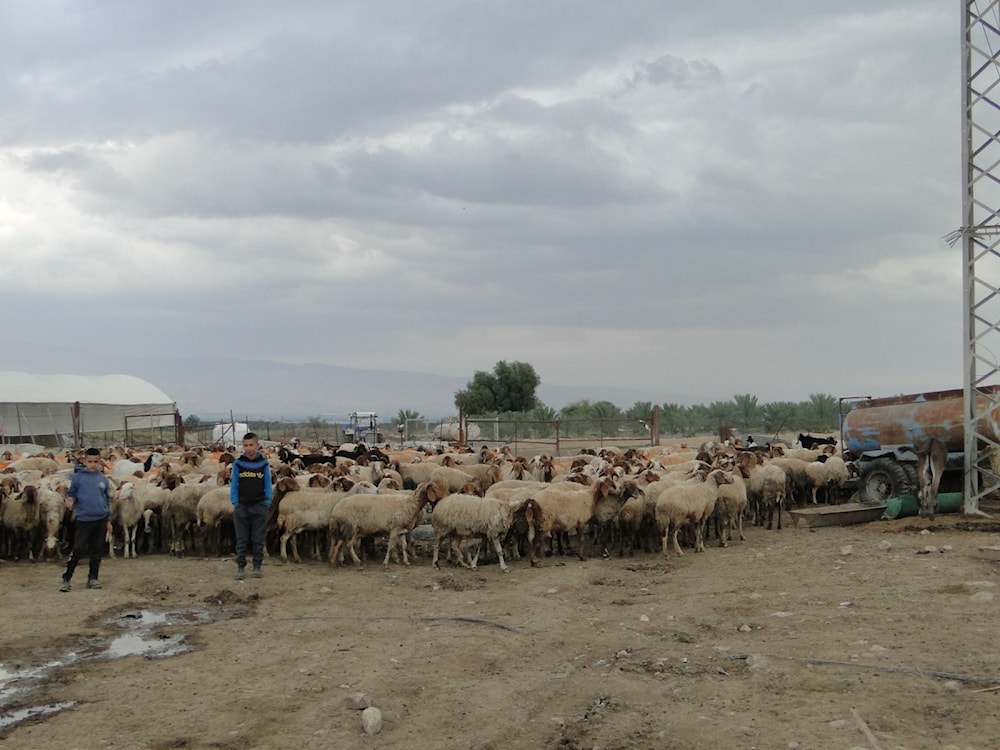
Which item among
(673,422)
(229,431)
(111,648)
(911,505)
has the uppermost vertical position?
(673,422)

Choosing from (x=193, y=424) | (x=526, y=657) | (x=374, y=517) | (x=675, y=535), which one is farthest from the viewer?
(x=193, y=424)

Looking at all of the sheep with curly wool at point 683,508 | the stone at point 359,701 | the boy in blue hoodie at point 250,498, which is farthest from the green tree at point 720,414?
the stone at point 359,701

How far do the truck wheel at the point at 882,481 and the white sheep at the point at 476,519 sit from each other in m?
7.68

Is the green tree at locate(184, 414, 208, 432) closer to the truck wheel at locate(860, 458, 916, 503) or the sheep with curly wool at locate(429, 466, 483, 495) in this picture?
the sheep with curly wool at locate(429, 466, 483, 495)

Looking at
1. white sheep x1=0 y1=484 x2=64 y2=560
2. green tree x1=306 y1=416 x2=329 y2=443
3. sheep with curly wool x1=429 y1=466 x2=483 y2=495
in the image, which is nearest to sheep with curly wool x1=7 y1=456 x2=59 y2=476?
white sheep x1=0 y1=484 x2=64 y2=560

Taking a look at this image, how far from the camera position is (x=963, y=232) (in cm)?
1476

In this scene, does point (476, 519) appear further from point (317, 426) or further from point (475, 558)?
point (317, 426)

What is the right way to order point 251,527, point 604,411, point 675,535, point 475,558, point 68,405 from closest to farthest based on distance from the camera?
point 251,527
point 475,558
point 675,535
point 68,405
point 604,411

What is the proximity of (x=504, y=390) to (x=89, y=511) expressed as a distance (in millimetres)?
53102

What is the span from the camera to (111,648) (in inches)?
336

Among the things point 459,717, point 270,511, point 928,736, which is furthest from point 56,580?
point 928,736

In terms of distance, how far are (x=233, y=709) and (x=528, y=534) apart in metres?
6.91

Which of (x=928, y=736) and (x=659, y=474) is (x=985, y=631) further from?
(x=659, y=474)

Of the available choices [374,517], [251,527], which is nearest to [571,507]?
[374,517]
